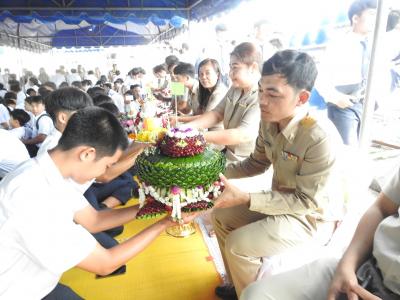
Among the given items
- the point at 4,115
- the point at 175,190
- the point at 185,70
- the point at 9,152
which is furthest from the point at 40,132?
the point at 175,190

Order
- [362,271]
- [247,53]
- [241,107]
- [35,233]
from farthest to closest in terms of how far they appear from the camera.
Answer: [241,107] → [247,53] → [362,271] → [35,233]

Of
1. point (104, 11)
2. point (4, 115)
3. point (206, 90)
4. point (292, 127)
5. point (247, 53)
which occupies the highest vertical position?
point (104, 11)

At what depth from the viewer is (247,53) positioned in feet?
7.88

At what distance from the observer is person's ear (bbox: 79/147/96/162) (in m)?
1.33

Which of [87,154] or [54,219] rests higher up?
[87,154]

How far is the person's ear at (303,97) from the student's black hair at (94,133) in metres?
0.89

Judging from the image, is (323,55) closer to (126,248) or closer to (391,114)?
(391,114)

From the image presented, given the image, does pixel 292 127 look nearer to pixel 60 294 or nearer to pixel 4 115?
pixel 60 294

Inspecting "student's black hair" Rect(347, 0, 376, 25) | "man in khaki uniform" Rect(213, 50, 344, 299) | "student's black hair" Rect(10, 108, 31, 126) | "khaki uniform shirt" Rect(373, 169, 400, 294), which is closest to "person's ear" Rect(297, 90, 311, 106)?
"man in khaki uniform" Rect(213, 50, 344, 299)

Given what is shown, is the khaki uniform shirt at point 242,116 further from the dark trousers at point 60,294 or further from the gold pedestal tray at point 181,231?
the dark trousers at point 60,294

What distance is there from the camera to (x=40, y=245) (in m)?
1.17

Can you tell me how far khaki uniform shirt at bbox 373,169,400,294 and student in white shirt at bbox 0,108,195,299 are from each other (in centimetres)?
79

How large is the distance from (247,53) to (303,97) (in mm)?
955

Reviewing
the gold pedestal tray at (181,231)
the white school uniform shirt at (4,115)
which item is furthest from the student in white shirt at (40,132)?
the gold pedestal tray at (181,231)
